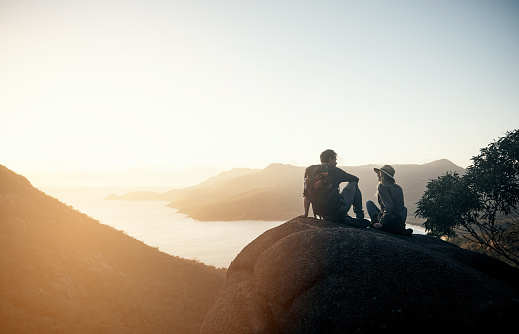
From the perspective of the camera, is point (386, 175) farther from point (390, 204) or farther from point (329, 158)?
point (329, 158)

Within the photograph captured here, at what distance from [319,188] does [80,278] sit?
19.7 m

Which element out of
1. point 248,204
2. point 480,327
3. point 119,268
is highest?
point 480,327

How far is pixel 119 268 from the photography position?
874 inches

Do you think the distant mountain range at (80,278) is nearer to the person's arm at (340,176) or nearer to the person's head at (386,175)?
the person's arm at (340,176)

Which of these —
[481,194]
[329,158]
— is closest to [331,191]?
[329,158]

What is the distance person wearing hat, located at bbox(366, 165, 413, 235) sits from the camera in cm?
934

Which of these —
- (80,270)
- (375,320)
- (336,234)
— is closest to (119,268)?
(80,270)

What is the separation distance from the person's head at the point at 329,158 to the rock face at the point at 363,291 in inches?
116

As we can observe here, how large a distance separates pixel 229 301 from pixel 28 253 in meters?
17.6

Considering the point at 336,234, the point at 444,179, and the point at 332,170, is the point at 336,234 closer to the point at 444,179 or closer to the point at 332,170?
the point at 332,170

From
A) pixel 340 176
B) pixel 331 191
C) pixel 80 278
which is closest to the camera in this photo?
pixel 331 191

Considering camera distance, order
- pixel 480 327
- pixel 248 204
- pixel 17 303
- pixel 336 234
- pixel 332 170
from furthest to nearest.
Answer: pixel 248 204, pixel 17 303, pixel 332 170, pixel 336 234, pixel 480 327

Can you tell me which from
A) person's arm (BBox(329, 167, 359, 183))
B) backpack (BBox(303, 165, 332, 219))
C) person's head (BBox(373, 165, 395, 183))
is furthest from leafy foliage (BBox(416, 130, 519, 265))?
backpack (BBox(303, 165, 332, 219))

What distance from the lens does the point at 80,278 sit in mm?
17766
